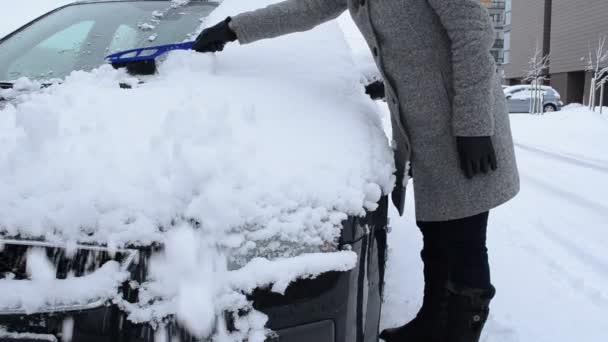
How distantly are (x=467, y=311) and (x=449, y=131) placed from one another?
1.98 feet

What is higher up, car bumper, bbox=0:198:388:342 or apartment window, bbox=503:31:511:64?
car bumper, bbox=0:198:388:342

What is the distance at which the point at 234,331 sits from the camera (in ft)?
3.57

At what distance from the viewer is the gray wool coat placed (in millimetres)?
1487

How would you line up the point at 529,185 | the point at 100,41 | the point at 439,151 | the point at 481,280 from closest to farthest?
the point at 439,151
the point at 481,280
the point at 100,41
the point at 529,185

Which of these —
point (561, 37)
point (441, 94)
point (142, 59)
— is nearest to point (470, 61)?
point (441, 94)

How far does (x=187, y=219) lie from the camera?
110 cm

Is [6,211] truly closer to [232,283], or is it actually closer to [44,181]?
[44,181]

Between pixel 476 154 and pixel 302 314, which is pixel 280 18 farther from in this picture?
pixel 302 314

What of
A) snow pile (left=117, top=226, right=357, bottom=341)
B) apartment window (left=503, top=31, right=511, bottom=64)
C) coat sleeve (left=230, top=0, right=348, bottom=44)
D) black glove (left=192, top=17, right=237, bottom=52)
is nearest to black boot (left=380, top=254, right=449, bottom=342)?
snow pile (left=117, top=226, right=357, bottom=341)

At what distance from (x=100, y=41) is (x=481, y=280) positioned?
1.90 metres

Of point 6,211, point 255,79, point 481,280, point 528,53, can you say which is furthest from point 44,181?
point 528,53

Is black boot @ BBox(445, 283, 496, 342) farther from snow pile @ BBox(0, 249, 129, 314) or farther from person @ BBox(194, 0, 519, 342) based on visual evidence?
snow pile @ BBox(0, 249, 129, 314)

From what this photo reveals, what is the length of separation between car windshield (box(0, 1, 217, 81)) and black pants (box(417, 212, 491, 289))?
1.36m

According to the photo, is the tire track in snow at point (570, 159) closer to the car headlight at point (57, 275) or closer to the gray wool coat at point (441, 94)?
the gray wool coat at point (441, 94)
